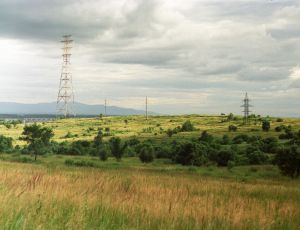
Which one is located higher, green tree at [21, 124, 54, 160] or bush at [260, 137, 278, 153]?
green tree at [21, 124, 54, 160]

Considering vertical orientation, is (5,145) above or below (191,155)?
above

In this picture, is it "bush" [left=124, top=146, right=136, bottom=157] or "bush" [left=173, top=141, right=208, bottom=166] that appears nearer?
"bush" [left=173, top=141, right=208, bottom=166]

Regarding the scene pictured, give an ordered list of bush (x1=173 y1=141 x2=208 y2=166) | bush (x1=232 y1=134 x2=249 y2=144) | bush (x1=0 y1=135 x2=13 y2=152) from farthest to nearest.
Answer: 1. bush (x1=232 y1=134 x2=249 y2=144)
2. bush (x1=0 y1=135 x2=13 y2=152)
3. bush (x1=173 y1=141 x2=208 y2=166)

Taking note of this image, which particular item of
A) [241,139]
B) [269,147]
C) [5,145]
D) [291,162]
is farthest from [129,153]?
[291,162]

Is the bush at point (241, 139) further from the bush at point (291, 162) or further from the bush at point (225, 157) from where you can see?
the bush at point (291, 162)

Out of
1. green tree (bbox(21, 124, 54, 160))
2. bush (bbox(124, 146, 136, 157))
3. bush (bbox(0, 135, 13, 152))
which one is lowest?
bush (bbox(124, 146, 136, 157))

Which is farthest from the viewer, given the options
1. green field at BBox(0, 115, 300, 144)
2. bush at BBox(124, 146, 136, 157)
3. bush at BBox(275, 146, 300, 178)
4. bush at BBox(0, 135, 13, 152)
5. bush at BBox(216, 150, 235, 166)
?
green field at BBox(0, 115, 300, 144)

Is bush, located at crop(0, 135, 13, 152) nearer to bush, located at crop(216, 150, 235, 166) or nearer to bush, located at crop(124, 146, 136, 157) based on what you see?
bush, located at crop(124, 146, 136, 157)

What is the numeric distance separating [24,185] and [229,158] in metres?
47.0

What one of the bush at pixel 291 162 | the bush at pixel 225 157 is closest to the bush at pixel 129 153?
the bush at pixel 225 157

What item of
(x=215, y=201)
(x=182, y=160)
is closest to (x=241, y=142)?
(x=182, y=160)

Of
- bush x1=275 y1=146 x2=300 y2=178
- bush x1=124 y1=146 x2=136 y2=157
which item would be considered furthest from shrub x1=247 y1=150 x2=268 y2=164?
bush x1=124 y1=146 x2=136 y2=157

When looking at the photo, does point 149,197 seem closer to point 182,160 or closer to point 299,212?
point 299,212

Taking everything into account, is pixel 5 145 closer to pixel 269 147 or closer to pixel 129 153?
pixel 129 153
